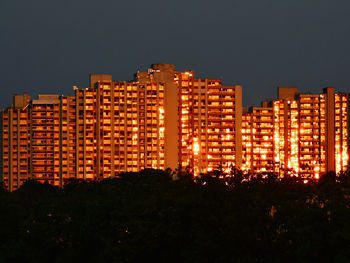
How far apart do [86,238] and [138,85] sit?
4076 inches

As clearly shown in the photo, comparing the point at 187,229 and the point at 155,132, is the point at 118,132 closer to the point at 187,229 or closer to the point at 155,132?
the point at 155,132

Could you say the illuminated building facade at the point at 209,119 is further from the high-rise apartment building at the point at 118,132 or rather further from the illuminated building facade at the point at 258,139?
the illuminated building facade at the point at 258,139

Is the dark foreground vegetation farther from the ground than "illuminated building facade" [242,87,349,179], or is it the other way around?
"illuminated building facade" [242,87,349,179]

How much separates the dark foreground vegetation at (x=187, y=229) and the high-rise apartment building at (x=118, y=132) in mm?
93949

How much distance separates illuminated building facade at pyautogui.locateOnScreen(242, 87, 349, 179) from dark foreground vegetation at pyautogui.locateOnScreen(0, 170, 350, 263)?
105983 millimetres

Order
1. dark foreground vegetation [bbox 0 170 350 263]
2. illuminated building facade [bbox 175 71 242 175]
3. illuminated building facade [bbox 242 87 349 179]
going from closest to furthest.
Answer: dark foreground vegetation [bbox 0 170 350 263] < illuminated building facade [bbox 175 71 242 175] < illuminated building facade [bbox 242 87 349 179]

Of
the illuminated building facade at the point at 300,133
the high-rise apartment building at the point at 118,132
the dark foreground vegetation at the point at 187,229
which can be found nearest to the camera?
the dark foreground vegetation at the point at 187,229

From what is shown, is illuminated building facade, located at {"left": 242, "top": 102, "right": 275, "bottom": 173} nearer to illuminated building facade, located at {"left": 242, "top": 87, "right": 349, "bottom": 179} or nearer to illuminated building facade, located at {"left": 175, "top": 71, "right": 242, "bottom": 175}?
illuminated building facade, located at {"left": 242, "top": 87, "right": 349, "bottom": 179}

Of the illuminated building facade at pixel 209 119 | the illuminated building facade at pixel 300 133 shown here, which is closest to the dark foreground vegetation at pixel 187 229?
the illuminated building facade at pixel 209 119

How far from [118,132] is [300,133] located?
46395 mm

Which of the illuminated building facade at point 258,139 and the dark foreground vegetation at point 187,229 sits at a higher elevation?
the illuminated building facade at point 258,139

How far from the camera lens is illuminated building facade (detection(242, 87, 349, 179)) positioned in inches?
6058

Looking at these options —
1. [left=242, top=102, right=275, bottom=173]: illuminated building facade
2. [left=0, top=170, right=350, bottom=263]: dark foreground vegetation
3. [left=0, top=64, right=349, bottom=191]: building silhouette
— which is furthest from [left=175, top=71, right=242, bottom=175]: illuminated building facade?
[left=0, top=170, right=350, bottom=263]: dark foreground vegetation

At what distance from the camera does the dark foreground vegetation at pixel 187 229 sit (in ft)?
126
